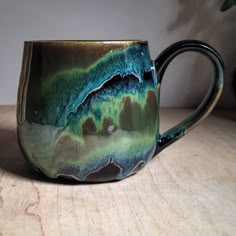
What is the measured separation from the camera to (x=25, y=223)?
1.03 feet

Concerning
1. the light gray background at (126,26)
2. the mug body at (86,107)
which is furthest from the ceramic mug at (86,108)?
the light gray background at (126,26)

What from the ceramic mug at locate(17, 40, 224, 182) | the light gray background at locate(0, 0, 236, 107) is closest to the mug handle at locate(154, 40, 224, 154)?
the ceramic mug at locate(17, 40, 224, 182)

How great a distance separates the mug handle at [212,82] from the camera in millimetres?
406

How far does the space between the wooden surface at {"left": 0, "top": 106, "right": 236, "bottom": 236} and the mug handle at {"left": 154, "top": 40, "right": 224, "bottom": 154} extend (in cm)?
4

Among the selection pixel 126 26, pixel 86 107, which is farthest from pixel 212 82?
pixel 126 26

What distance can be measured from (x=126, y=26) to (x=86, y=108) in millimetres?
433

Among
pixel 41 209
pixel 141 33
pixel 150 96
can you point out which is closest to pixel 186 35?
pixel 141 33

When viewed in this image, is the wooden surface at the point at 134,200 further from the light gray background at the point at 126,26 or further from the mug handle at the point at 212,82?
the light gray background at the point at 126,26

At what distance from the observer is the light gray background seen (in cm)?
75

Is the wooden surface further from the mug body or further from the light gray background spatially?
the light gray background

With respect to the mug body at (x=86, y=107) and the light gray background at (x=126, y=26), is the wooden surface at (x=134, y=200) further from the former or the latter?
the light gray background at (x=126, y=26)

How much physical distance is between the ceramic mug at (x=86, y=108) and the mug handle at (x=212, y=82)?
0.03m

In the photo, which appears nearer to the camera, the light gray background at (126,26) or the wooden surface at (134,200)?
the wooden surface at (134,200)

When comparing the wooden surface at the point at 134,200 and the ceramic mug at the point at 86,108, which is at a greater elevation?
the ceramic mug at the point at 86,108
